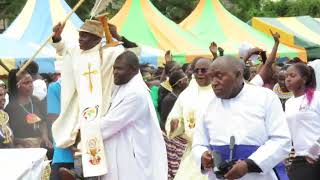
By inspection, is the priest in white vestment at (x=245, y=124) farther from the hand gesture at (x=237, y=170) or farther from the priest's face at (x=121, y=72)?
the priest's face at (x=121, y=72)

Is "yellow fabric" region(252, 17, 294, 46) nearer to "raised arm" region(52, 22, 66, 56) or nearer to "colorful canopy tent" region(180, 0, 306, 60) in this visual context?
"colorful canopy tent" region(180, 0, 306, 60)

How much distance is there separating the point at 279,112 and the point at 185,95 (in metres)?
3.15

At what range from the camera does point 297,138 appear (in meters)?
8.91

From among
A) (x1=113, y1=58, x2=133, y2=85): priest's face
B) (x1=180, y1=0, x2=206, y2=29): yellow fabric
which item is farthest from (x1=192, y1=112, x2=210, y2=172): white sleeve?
(x1=180, y1=0, x2=206, y2=29): yellow fabric

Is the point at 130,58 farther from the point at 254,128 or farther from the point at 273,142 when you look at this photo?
the point at 273,142

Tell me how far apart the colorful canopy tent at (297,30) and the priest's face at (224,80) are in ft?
74.8

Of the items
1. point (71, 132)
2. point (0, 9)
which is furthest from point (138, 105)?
point (0, 9)

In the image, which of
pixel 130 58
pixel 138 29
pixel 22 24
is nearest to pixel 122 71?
pixel 130 58

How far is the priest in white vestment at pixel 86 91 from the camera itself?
7582 mm

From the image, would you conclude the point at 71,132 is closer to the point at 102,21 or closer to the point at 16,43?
the point at 102,21

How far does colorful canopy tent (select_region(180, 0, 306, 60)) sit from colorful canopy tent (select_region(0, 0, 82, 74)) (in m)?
4.89

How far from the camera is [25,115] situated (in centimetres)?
970

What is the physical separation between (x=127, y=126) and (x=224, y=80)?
1800mm

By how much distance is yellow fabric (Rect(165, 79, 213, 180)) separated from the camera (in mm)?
9039
